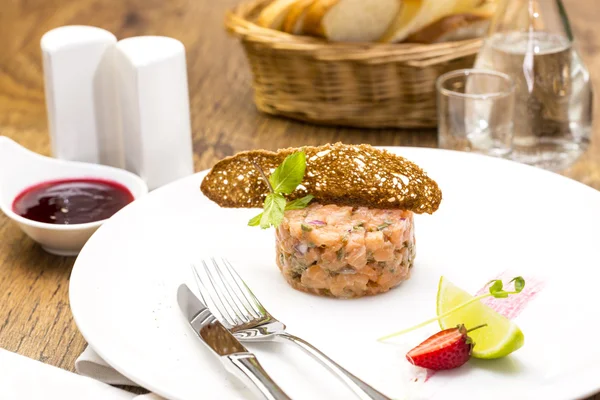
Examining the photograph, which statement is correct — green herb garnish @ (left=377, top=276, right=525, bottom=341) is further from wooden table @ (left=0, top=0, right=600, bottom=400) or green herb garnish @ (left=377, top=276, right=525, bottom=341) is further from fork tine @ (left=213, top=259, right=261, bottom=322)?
wooden table @ (left=0, top=0, right=600, bottom=400)

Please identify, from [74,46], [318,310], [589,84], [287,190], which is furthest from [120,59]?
[589,84]

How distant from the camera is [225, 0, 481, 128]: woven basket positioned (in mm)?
2316

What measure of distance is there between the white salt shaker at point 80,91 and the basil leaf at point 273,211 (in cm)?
76

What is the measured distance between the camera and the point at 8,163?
1.94 metres

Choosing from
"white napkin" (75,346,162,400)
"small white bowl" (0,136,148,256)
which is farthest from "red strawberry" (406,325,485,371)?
"small white bowl" (0,136,148,256)

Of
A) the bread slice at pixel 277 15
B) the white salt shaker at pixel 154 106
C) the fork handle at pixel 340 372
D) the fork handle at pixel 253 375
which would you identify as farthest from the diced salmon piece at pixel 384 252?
the bread slice at pixel 277 15

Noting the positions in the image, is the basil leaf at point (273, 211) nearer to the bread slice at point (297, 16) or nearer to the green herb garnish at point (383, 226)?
the green herb garnish at point (383, 226)

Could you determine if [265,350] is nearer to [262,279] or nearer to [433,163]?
[262,279]

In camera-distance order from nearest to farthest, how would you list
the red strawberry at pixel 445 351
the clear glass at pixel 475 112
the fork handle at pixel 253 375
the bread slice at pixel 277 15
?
the fork handle at pixel 253 375
the red strawberry at pixel 445 351
the clear glass at pixel 475 112
the bread slice at pixel 277 15

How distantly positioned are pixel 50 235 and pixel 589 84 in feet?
4.48

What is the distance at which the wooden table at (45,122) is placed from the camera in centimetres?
165

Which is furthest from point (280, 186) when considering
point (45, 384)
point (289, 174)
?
point (45, 384)

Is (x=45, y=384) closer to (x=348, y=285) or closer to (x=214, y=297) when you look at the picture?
(x=214, y=297)

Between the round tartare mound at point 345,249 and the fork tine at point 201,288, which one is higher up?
the round tartare mound at point 345,249
